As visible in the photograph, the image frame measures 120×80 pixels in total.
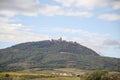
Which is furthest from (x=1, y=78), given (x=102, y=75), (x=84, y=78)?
(x=102, y=75)

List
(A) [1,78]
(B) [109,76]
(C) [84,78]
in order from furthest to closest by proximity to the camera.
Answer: (A) [1,78] → (C) [84,78] → (B) [109,76]

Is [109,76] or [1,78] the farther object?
[1,78]

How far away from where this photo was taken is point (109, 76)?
518ft

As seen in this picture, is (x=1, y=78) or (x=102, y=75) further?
(x=1, y=78)

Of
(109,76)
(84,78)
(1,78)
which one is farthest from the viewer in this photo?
(1,78)

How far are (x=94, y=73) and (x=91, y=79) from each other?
14.3 feet

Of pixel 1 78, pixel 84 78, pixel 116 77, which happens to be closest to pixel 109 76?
pixel 116 77

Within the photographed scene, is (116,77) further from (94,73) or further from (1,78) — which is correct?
(1,78)

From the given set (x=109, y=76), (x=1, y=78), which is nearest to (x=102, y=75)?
A: (x=109, y=76)

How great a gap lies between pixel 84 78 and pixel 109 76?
19117 millimetres

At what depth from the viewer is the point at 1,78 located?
198m

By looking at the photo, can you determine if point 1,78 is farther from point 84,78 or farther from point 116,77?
point 116,77

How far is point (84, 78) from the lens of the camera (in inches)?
6713

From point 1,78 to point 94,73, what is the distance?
247 feet
